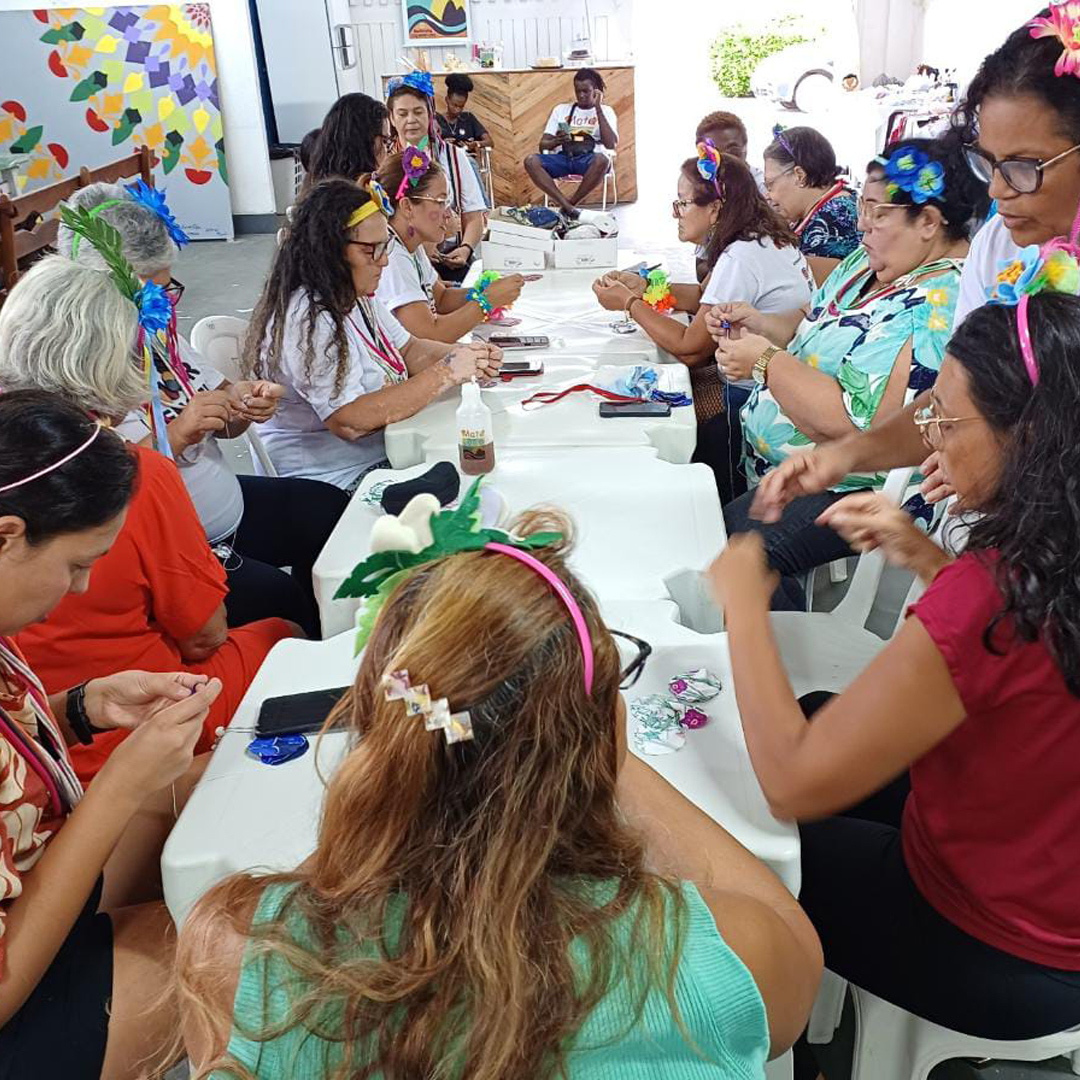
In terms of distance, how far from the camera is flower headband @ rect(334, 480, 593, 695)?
88cm

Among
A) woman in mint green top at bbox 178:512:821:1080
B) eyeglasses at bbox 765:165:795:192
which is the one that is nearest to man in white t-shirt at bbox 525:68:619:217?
eyeglasses at bbox 765:165:795:192

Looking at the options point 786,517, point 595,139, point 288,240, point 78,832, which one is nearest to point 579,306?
point 288,240

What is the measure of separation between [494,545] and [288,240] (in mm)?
1989

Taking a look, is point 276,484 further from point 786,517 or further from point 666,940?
point 666,940

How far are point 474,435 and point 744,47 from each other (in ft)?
33.8

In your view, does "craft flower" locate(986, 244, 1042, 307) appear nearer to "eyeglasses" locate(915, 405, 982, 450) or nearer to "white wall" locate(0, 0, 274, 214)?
"eyeglasses" locate(915, 405, 982, 450)

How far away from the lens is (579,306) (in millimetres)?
3559

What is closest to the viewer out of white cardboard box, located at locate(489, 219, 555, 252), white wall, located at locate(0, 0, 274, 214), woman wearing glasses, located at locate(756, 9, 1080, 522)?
woman wearing glasses, located at locate(756, 9, 1080, 522)

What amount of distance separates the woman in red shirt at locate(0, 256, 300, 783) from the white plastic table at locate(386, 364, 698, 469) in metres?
0.57

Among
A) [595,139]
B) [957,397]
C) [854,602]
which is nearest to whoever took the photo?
[957,397]

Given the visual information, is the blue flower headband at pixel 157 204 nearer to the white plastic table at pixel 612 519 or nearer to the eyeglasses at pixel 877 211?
the white plastic table at pixel 612 519

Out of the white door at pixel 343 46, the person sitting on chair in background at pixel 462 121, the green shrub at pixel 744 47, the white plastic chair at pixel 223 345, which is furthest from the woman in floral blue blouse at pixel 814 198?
the green shrub at pixel 744 47

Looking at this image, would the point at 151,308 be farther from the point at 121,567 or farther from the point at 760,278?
the point at 760,278

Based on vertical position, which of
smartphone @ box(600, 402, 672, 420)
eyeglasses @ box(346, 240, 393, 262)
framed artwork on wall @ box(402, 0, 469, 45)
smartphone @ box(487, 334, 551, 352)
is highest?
framed artwork on wall @ box(402, 0, 469, 45)
